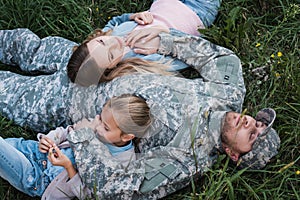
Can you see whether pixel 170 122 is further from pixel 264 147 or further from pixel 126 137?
pixel 264 147

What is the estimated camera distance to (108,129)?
2814 mm

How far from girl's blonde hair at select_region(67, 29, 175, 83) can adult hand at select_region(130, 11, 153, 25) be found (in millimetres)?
350

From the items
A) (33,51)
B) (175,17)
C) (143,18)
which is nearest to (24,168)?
(33,51)

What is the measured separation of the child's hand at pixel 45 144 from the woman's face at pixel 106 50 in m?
0.50

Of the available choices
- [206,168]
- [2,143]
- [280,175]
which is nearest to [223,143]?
[206,168]

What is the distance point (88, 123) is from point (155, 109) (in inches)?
14.2

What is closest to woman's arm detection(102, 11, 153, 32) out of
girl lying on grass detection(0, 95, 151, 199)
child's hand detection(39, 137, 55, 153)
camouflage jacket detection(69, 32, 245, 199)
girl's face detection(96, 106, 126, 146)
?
camouflage jacket detection(69, 32, 245, 199)

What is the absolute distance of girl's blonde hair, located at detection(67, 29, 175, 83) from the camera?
121 inches

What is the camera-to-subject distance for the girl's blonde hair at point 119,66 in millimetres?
3065

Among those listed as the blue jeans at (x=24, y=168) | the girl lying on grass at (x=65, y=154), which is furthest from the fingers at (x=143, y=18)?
the blue jeans at (x=24, y=168)

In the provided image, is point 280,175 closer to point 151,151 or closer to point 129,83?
point 151,151

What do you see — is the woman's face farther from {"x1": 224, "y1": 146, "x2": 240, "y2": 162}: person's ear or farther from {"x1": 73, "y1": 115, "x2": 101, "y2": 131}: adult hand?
{"x1": 224, "y1": 146, "x2": 240, "y2": 162}: person's ear

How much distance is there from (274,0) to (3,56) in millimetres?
1769

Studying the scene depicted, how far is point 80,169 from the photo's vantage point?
9.05ft
